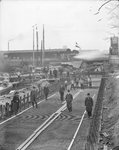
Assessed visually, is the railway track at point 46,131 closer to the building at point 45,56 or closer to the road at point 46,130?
the road at point 46,130

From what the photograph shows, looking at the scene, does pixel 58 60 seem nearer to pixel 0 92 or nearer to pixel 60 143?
pixel 0 92

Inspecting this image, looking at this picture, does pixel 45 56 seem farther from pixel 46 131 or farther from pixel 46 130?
pixel 46 131

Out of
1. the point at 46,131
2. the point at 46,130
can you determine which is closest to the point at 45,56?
the point at 46,130

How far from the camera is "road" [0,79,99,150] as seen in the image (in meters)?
7.98

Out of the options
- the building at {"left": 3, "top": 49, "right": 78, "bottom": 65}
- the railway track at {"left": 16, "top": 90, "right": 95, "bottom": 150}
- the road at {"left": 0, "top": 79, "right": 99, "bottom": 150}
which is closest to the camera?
the railway track at {"left": 16, "top": 90, "right": 95, "bottom": 150}

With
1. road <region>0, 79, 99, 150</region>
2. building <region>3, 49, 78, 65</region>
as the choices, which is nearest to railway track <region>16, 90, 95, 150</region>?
road <region>0, 79, 99, 150</region>

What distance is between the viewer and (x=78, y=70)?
30.1 metres

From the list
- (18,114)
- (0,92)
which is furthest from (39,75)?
(18,114)

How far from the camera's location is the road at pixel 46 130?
7979 millimetres

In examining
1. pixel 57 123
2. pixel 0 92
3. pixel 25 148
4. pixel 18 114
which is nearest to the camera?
pixel 25 148

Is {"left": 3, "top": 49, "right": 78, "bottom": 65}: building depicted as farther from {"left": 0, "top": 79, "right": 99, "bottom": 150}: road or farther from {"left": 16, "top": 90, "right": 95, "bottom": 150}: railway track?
{"left": 16, "top": 90, "right": 95, "bottom": 150}: railway track

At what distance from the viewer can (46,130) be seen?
970 centimetres

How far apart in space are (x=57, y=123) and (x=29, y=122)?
1181 millimetres

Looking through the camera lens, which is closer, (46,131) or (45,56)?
(46,131)
